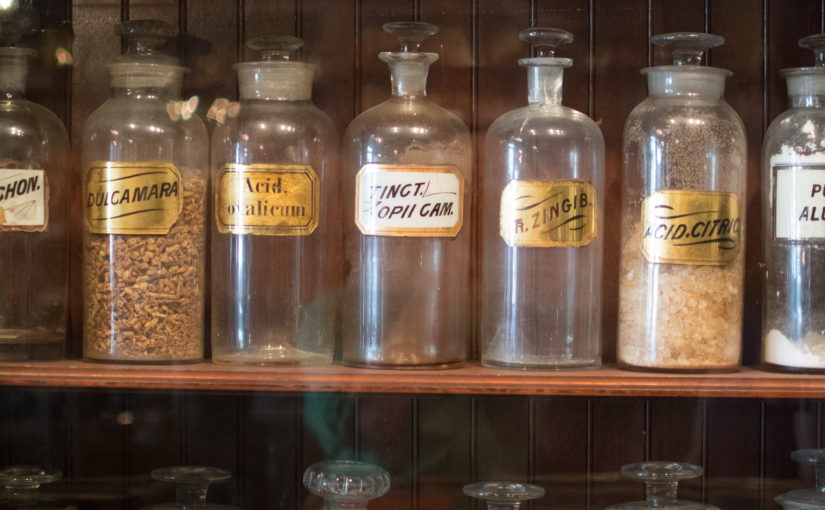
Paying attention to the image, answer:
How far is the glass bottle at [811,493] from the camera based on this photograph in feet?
3.28

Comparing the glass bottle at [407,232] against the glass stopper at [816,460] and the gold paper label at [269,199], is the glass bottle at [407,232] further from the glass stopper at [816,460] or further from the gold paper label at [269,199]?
the glass stopper at [816,460]

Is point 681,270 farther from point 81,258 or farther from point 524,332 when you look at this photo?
point 81,258

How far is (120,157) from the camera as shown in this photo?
39.8 inches

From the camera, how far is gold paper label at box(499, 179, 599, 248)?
3.22 ft

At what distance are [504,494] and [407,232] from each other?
0.28 metres

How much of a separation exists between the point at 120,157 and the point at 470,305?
416 mm

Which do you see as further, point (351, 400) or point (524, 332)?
point (351, 400)

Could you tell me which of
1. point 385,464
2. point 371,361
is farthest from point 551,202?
point 385,464

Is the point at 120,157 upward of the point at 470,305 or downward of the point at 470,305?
upward

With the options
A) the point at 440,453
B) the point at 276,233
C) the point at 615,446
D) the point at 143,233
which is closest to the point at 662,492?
the point at 615,446

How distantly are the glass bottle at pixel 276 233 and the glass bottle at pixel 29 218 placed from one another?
0.17 m

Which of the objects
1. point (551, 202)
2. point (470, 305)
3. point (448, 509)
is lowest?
point (448, 509)

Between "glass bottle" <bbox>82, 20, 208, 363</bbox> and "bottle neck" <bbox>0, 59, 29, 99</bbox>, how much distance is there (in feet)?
0.29

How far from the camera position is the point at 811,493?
1029 millimetres
